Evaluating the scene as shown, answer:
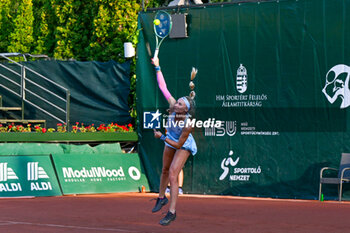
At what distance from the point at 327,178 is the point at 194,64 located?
13.0ft

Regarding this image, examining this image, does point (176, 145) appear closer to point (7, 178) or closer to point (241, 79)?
point (7, 178)

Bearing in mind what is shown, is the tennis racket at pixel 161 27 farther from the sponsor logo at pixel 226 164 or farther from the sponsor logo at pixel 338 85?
the sponsor logo at pixel 338 85

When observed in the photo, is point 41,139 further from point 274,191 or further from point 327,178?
point 327,178

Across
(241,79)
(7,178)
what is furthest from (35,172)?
(241,79)

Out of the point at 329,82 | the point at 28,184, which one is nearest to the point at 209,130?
the point at 329,82

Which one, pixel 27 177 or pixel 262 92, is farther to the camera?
pixel 262 92

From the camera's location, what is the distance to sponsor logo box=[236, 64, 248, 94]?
16484 mm

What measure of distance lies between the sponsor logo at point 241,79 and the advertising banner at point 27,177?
4.26 m

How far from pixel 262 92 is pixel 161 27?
2860 millimetres

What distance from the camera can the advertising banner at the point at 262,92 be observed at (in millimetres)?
15641

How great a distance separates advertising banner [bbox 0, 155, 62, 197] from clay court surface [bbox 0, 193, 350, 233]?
0.32 metres

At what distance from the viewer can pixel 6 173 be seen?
15.3 meters

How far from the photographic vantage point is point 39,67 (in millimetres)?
19047

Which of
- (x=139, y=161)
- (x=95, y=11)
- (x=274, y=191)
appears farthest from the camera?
(x=95, y=11)
